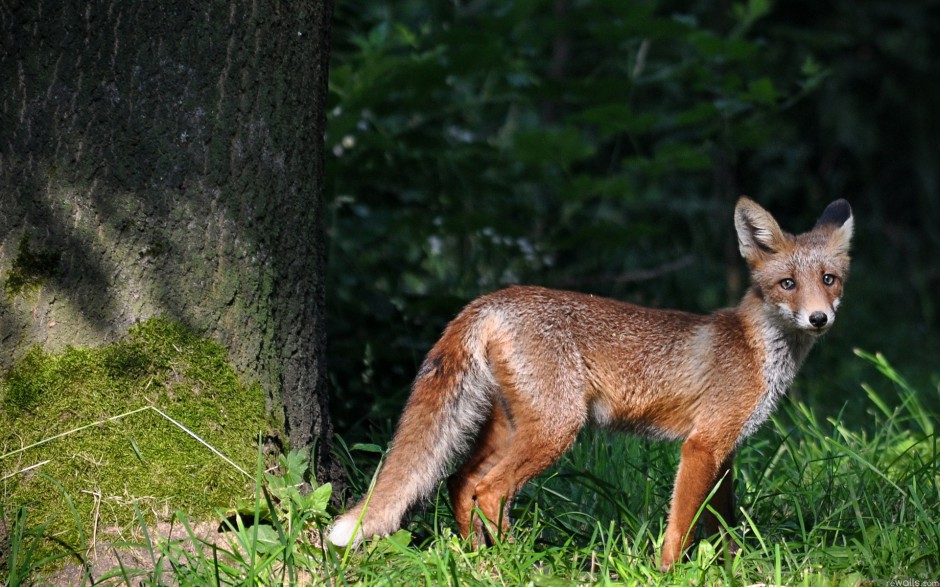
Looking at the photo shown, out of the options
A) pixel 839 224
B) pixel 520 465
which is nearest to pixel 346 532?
pixel 520 465

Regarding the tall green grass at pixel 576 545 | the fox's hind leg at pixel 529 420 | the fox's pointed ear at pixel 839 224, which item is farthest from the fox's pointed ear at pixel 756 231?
the fox's hind leg at pixel 529 420

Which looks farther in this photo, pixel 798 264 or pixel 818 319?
pixel 798 264

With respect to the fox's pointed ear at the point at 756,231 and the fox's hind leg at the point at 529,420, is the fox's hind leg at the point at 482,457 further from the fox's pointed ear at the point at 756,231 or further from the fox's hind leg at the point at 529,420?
the fox's pointed ear at the point at 756,231

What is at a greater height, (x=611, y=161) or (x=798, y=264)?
(x=798, y=264)

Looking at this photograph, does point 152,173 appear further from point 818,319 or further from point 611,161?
point 611,161

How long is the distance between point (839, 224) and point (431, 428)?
7.13 ft

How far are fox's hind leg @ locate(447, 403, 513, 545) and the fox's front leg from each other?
27.6 inches

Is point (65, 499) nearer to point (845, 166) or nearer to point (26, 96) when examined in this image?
point (26, 96)

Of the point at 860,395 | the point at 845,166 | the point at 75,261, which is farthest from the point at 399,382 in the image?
the point at 845,166

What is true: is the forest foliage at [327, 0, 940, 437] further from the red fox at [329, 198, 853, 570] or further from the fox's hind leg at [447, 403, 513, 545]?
the red fox at [329, 198, 853, 570]

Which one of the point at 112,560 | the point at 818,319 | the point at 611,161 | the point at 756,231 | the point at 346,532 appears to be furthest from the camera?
the point at 611,161

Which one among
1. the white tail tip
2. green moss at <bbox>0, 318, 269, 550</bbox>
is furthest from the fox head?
green moss at <bbox>0, 318, 269, 550</bbox>

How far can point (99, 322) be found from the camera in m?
3.07

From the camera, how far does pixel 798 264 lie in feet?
13.0
